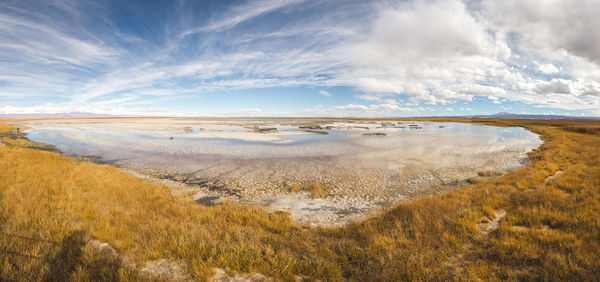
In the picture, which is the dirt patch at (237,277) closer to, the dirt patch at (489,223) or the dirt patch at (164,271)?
the dirt patch at (164,271)

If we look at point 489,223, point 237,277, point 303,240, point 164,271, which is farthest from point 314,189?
point 164,271

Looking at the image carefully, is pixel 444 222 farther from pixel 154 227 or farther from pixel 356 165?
pixel 356 165

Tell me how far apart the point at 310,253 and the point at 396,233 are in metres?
2.81

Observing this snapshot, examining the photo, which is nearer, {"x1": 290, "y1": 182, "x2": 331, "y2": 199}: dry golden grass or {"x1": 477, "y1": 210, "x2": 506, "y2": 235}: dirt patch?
{"x1": 477, "y1": 210, "x2": 506, "y2": 235}: dirt patch

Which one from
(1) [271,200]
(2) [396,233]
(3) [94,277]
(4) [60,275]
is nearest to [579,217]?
(2) [396,233]

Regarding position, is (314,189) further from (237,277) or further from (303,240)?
(237,277)

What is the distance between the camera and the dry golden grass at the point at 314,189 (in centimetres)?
1180

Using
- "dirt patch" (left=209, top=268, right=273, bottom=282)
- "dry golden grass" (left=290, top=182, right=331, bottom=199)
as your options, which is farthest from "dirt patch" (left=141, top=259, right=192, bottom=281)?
"dry golden grass" (left=290, top=182, right=331, bottom=199)

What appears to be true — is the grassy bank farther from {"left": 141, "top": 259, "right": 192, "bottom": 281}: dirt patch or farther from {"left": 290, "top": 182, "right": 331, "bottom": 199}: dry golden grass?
{"left": 290, "top": 182, "right": 331, "bottom": 199}: dry golden grass

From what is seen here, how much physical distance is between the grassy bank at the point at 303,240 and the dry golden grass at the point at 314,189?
3300 mm

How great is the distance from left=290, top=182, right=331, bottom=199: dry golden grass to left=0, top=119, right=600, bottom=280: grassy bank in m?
3.30

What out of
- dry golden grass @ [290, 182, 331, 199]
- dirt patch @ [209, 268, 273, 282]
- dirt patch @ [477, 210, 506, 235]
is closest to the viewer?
dirt patch @ [209, 268, 273, 282]

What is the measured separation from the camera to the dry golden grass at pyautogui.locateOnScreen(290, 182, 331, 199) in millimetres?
11802

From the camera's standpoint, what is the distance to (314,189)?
1252 centimetres
